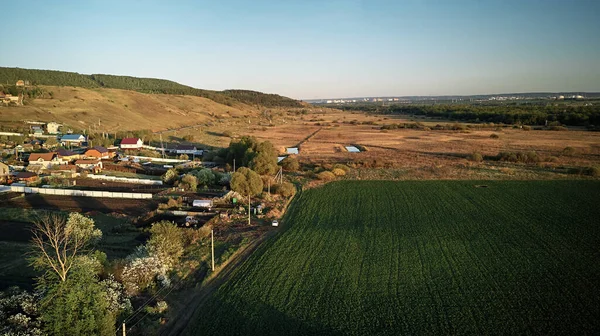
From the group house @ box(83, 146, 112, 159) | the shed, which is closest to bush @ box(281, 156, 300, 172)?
the shed

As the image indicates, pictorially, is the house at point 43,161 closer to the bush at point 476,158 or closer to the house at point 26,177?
the house at point 26,177

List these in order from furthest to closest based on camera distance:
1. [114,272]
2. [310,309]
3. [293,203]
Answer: [293,203]
[114,272]
[310,309]

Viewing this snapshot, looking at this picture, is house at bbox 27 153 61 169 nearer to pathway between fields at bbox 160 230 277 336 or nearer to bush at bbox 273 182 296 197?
bush at bbox 273 182 296 197

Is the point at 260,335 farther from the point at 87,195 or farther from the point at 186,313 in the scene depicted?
the point at 87,195

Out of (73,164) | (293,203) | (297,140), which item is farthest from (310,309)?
(297,140)

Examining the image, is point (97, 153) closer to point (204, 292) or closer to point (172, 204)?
point (172, 204)

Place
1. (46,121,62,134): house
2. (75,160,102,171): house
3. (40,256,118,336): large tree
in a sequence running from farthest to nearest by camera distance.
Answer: (46,121,62,134): house
(75,160,102,171): house
(40,256,118,336): large tree
